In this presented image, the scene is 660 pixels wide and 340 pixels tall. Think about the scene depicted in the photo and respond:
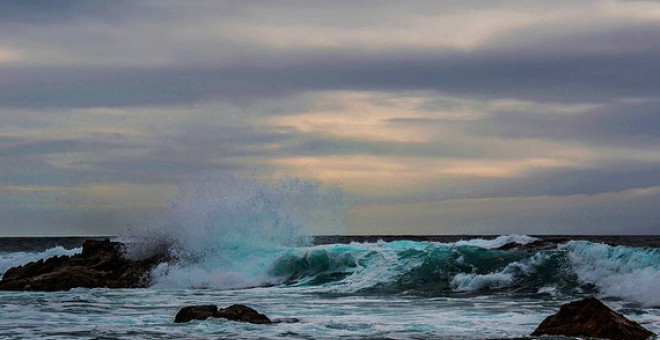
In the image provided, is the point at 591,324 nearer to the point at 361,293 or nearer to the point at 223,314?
the point at 223,314

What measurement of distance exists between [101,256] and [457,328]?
16.8 metres

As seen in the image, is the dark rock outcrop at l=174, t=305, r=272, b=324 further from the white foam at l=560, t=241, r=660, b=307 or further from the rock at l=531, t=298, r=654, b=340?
the white foam at l=560, t=241, r=660, b=307

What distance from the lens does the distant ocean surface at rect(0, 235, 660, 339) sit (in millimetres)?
16141

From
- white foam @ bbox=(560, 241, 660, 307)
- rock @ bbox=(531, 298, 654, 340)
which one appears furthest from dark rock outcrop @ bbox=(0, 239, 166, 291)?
rock @ bbox=(531, 298, 654, 340)

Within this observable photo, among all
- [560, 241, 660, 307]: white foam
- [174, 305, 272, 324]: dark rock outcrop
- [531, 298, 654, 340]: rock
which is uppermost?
[560, 241, 660, 307]: white foam

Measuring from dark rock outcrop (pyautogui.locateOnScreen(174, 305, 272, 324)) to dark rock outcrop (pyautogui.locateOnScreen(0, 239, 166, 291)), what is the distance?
984 centimetres

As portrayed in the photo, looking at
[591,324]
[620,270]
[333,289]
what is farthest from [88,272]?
[591,324]

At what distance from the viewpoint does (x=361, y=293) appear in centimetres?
2475

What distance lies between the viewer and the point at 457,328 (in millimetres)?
16359

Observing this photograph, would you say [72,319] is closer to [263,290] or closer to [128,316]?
[128,316]

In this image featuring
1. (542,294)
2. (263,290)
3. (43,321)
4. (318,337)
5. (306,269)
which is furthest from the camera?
(306,269)

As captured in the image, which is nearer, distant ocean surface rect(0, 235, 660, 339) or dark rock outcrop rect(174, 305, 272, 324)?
distant ocean surface rect(0, 235, 660, 339)

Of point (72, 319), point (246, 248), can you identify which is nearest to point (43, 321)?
point (72, 319)

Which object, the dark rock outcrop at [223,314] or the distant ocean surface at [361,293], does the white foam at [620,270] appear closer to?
the distant ocean surface at [361,293]
